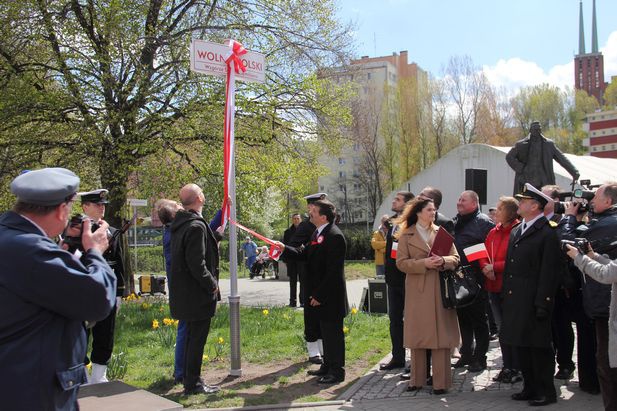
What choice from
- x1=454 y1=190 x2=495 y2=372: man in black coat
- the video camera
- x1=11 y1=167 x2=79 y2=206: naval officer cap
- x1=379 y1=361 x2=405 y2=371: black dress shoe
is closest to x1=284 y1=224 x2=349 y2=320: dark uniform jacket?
x1=379 y1=361 x2=405 y2=371: black dress shoe

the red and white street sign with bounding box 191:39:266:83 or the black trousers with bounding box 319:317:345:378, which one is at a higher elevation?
the red and white street sign with bounding box 191:39:266:83

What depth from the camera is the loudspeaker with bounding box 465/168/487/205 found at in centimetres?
1111

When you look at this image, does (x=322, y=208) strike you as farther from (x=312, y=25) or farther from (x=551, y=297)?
(x=312, y=25)

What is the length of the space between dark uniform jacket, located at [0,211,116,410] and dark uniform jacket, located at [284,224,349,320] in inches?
161

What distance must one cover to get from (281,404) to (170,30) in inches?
489

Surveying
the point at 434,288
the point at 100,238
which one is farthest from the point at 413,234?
the point at 100,238

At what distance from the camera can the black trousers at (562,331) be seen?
20.7 feet

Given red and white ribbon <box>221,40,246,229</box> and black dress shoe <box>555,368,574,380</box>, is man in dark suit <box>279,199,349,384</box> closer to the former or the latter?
red and white ribbon <box>221,40,246,229</box>

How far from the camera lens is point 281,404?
574cm

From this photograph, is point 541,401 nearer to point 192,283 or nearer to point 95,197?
point 192,283

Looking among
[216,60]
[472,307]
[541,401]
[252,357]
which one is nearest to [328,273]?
[472,307]

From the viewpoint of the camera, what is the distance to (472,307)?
6832 millimetres

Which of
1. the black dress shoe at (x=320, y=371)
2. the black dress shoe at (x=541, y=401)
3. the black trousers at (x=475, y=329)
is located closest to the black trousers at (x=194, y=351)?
the black dress shoe at (x=320, y=371)

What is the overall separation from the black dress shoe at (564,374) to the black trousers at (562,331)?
0.11 feet
